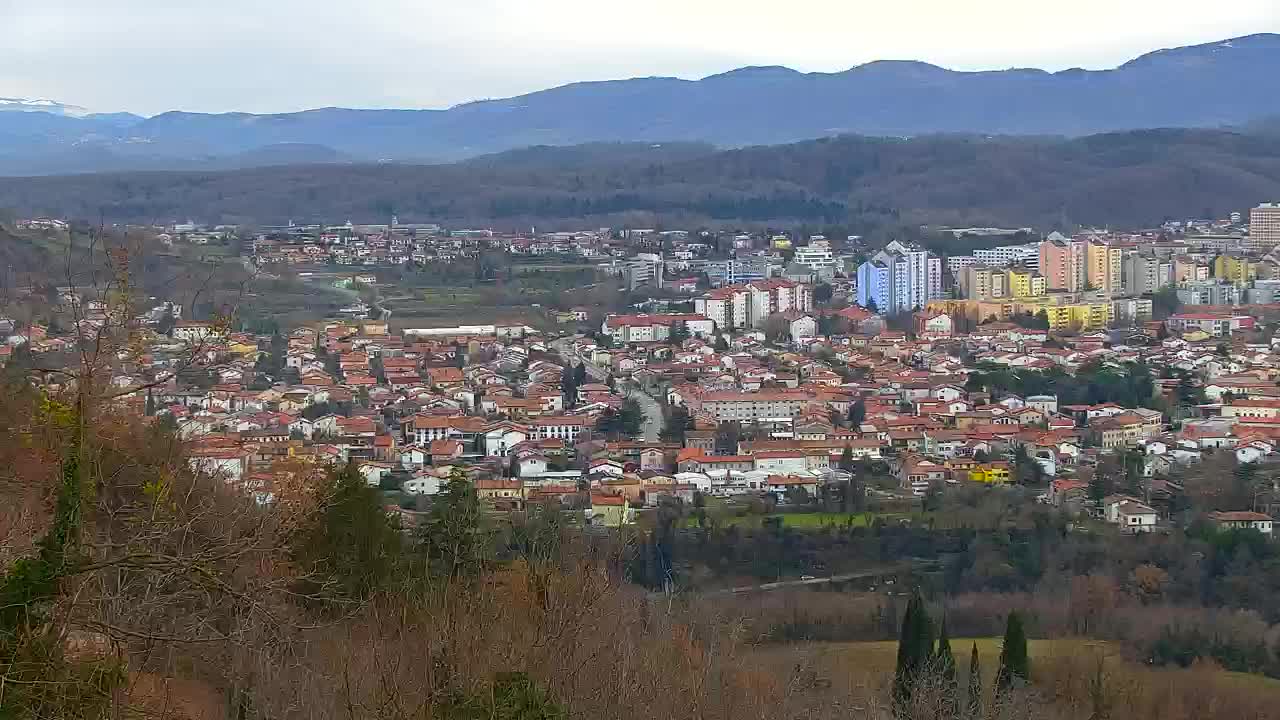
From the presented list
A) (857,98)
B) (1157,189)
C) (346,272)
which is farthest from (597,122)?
(346,272)

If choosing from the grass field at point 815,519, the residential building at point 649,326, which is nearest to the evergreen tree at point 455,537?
the grass field at point 815,519

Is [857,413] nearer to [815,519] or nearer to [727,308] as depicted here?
[815,519]

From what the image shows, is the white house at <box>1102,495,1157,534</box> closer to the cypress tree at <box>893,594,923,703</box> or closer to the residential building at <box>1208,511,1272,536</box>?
the residential building at <box>1208,511,1272,536</box>

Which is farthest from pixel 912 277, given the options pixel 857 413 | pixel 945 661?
pixel 945 661

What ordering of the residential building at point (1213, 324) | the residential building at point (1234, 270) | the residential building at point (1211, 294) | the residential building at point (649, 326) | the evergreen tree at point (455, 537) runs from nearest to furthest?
the evergreen tree at point (455, 537), the residential building at point (649, 326), the residential building at point (1213, 324), the residential building at point (1211, 294), the residential building at point (1234, 270)

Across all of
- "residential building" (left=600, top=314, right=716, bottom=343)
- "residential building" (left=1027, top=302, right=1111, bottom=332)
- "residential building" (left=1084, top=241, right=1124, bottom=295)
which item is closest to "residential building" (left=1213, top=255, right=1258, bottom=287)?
"residential building" (left=1084, top=241, right=1124, bottom=295)

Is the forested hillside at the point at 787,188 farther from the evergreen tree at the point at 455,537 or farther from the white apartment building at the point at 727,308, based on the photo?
the evergreen tree at the point at 455,537

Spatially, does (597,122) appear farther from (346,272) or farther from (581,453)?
(581,453)

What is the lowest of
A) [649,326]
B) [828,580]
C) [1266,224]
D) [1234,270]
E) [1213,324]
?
[828,580]
